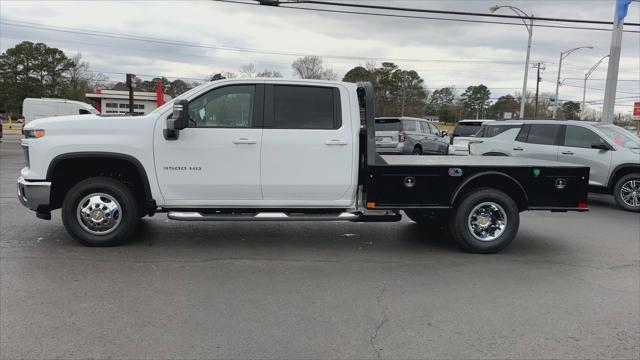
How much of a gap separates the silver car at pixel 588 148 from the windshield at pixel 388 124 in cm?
791

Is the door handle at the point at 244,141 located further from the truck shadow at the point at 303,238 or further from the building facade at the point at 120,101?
the building facade at the point at 120,101

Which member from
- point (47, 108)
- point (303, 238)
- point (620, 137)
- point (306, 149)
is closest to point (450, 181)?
point (306, 149)

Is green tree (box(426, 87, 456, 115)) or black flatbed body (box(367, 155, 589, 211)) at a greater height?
green tree (box(426, 87, 456, 115))

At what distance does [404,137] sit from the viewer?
2053 cm

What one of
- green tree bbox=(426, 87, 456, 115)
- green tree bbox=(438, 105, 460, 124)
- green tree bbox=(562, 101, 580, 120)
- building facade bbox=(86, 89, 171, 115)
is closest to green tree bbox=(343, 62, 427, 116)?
green tree bbox=(438, 105, 460, 124)

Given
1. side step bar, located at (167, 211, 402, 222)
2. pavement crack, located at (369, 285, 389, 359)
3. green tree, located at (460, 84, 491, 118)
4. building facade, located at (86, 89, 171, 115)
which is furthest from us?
green tree, located at (460, 84, 491, 118)

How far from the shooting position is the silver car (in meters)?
10.5

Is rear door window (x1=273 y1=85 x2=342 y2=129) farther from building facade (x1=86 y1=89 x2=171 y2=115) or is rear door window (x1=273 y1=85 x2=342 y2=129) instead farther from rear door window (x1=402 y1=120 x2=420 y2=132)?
building facade (x1=86 y1=89 x2=171 y2=115)

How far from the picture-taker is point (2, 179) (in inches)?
491

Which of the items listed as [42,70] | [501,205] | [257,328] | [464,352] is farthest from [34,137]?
[42,70]

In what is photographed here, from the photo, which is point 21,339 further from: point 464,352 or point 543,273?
point 543,273

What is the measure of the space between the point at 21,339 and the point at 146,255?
7.58 feet

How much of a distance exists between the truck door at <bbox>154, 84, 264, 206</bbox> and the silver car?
799 cm

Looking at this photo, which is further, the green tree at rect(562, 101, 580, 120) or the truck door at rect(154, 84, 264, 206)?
the green tree at rect(562, 101, 580, 120)
